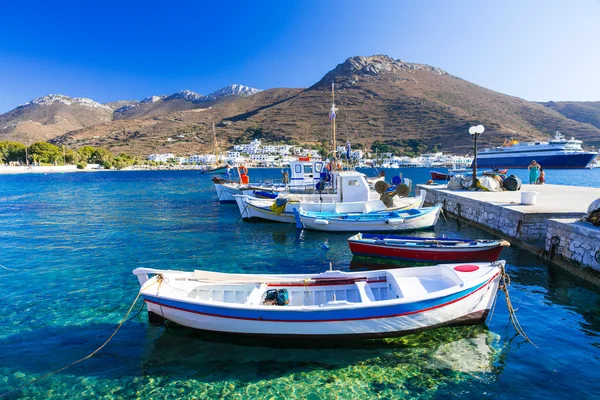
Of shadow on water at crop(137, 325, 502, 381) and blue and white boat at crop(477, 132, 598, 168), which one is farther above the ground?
blue and white boat at crop(477, 132, 598, 168)

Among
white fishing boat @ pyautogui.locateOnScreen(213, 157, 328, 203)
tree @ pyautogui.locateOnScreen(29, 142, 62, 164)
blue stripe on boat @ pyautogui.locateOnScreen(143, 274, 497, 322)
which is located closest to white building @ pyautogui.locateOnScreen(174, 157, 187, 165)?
tree @ pyautogui.locateOnScreen(29, 142, 62, 164)

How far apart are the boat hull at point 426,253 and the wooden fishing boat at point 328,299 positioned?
10.4ft

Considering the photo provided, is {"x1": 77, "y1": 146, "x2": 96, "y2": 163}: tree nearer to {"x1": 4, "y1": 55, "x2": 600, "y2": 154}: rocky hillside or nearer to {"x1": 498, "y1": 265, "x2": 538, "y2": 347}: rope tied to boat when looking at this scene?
{"x1": 4, "y1": 55, "x2": 600, "y2": 154}: rocky hillside

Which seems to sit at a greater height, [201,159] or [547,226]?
[201,159]

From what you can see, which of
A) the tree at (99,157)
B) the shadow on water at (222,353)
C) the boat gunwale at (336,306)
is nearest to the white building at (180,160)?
the tree at (99,157)

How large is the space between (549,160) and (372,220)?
316 feet

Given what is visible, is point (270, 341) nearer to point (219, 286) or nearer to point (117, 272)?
point (219, 286)

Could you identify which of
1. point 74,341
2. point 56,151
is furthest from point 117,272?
point 56,151

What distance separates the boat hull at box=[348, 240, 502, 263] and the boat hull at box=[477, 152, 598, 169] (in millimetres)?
95375

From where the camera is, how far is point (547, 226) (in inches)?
460

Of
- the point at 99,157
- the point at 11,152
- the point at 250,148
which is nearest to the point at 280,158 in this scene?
the point at 250,148

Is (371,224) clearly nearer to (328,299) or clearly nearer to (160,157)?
(328,299)

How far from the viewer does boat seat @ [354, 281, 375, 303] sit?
7043mm

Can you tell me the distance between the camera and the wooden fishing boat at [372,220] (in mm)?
15852
